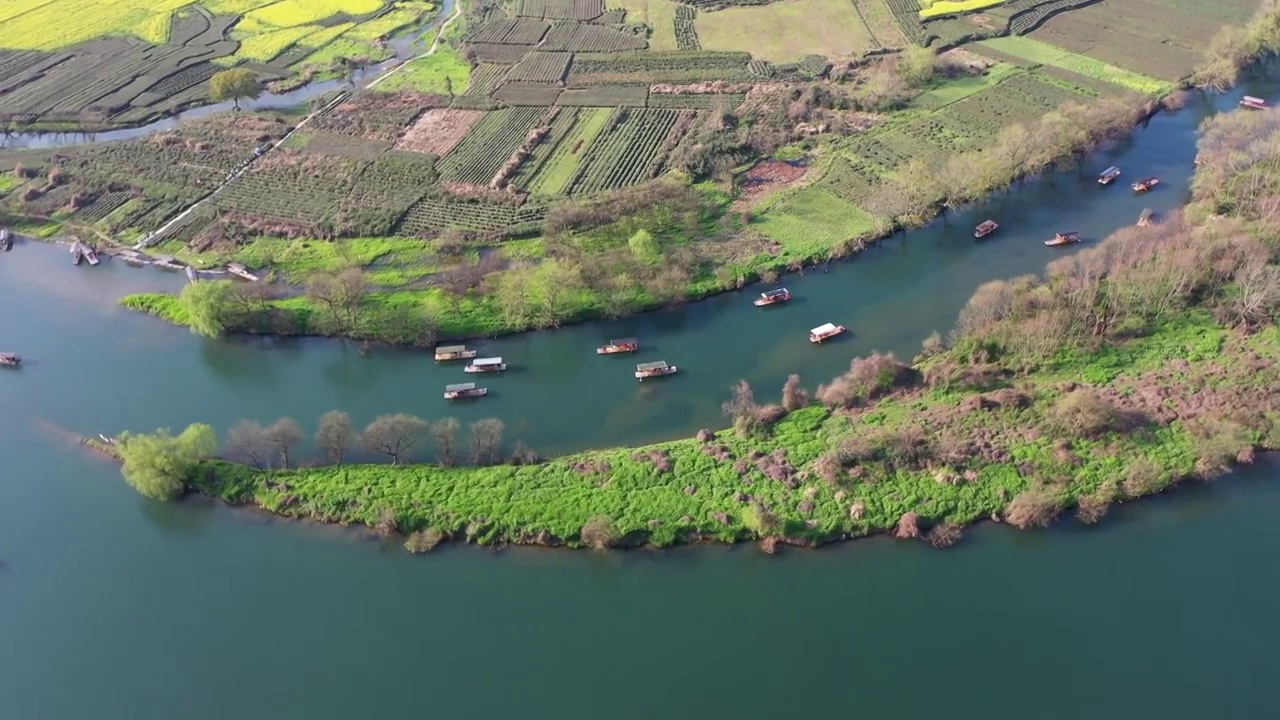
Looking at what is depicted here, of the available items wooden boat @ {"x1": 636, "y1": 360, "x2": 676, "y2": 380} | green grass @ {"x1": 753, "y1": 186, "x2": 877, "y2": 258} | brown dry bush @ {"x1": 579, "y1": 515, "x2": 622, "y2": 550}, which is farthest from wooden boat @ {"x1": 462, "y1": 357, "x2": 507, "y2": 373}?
green grass @ {"x1": 753, "y1": 186, "x2": 877, "y2": 258}

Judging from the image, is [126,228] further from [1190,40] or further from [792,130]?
[1190,40]

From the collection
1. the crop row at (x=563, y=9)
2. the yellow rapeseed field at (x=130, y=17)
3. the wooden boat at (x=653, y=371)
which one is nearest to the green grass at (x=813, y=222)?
the wooden boat at (x=653, y=371)

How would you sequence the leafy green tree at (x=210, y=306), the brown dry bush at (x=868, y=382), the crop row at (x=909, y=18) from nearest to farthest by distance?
the brown dry bush at (x=868, y=382)
the leafy green tree at (x=210, y=306)
the crop row at (x=909, y=18)

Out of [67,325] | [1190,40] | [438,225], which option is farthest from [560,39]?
[1190,40]

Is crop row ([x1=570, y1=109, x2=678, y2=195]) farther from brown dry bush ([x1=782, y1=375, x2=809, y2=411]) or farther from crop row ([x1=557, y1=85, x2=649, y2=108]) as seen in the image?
brown dry bush ([x1=782, y1=375, x2=809, y2=411])

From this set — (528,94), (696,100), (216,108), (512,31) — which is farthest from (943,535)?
(216,108)

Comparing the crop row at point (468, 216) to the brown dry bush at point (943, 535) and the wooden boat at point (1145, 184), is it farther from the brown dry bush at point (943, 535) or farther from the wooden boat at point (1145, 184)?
the wooden boat at point (1145, 184)
